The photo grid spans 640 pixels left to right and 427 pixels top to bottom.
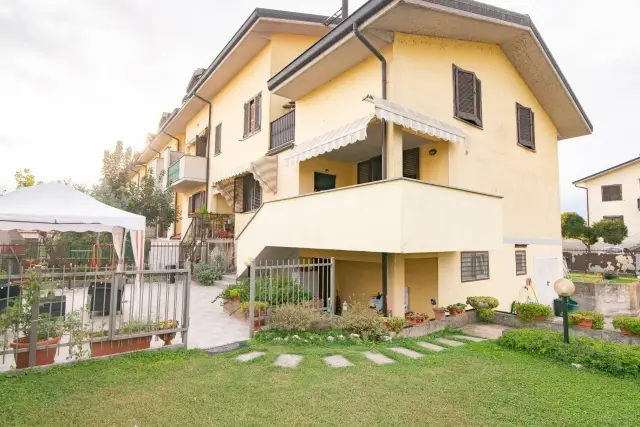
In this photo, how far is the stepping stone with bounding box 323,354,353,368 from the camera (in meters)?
6.57

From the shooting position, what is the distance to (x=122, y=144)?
29.0 metres

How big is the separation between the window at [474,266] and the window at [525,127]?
5866mm

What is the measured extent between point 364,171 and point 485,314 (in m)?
7.25

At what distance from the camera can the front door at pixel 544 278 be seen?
15.2 meters

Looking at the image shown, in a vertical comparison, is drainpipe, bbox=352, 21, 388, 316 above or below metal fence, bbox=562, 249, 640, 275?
above

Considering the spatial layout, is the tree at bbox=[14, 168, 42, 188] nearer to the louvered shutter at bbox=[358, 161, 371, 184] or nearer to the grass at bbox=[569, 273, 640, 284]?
the louvered shutter at bbox=[358, 161, 371, 184]

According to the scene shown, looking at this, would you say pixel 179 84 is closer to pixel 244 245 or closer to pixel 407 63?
pixel 244 245

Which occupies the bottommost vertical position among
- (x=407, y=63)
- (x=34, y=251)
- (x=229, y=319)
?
(x=229, y=319)

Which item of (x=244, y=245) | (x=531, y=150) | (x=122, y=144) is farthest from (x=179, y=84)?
(x=531, y=150)

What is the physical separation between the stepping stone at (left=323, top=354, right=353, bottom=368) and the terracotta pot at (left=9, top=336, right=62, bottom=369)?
4.98 metres

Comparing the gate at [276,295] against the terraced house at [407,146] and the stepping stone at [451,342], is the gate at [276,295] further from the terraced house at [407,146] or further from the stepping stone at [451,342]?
the stepping stone at [451,342]

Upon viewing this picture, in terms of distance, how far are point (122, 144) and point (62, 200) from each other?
2188cm

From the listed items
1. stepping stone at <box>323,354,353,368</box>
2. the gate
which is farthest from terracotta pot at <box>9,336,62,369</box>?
stepping stone at <box>323,354,353,368</box>

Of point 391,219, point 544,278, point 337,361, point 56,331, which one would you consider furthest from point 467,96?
point 56,331
